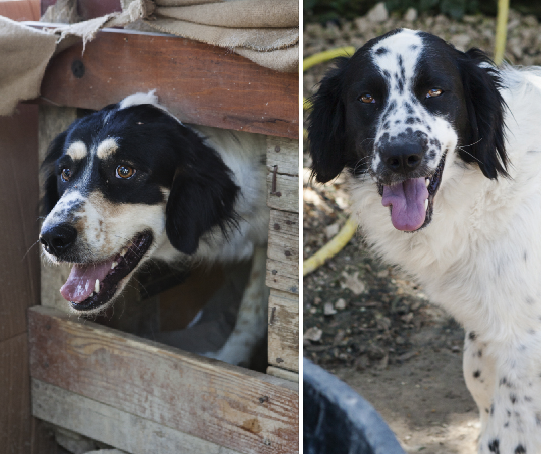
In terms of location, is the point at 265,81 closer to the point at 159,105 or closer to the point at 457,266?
the point at 159,105

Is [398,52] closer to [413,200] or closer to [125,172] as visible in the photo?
[413,200]

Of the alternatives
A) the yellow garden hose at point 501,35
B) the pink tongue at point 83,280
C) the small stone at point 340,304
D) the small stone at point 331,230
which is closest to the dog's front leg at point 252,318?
the pink tongue at point 83,280

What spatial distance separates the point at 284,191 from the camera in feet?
7.24

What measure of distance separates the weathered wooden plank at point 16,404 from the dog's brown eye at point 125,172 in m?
1.05

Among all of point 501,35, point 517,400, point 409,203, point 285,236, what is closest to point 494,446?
point 517,400

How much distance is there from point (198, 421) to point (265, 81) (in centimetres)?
130

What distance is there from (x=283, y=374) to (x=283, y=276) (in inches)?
14.1

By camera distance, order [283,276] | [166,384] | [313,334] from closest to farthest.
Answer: [283,276], [166,384], [313,334]

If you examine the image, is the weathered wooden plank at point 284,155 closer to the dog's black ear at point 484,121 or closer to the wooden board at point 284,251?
the wooden board at point 284,251

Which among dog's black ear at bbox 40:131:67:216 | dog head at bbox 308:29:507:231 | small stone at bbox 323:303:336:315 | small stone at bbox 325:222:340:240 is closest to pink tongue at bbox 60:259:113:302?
dog's black ear at bbox 40:131:67:216

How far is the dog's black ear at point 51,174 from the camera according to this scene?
252 centimetres

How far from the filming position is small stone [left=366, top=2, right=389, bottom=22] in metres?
5.91

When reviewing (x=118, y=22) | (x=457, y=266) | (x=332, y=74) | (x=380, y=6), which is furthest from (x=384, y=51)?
(x=380, y=6)

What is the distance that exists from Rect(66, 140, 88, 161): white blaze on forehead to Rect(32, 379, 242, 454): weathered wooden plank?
3.56ft
